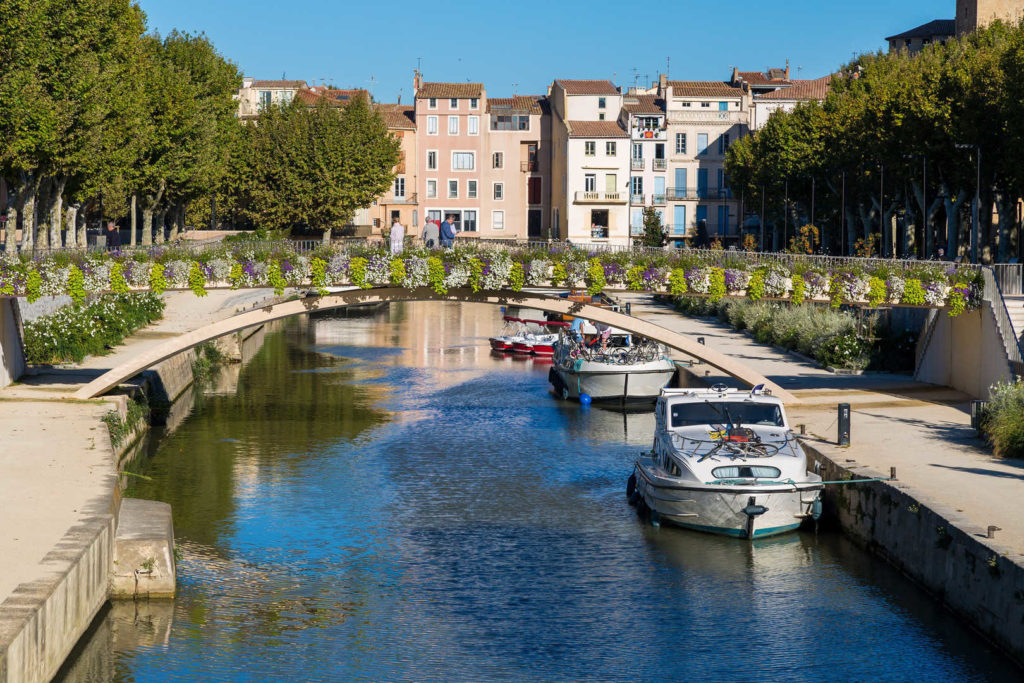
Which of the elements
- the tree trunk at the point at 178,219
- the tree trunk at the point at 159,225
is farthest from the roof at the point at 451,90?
the tree trunk at the point at 159,225

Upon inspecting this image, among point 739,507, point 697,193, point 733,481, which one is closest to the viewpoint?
point 733,481

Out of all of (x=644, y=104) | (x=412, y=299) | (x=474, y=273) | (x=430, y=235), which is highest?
(x=644, y=104)

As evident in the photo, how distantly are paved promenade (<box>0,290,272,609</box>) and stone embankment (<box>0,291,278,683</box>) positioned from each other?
22mm

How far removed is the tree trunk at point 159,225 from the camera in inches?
3226

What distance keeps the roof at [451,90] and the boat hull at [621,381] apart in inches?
2614

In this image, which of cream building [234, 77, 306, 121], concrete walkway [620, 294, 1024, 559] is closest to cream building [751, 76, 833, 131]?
cream building [234, 77, 306, 121]

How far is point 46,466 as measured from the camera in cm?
2894

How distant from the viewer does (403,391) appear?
53.8 m

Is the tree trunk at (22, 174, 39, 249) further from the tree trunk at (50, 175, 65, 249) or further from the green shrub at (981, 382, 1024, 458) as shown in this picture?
the green shrub at (981, 382, 1024, 458)

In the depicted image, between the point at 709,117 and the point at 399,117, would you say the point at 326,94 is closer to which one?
the point at 399,117

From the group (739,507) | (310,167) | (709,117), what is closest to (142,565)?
(739,507)

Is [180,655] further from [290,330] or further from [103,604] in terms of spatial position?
[290,330]

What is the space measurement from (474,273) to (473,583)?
523 inches

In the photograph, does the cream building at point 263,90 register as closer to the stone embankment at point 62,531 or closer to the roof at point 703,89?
the roof at point 703,89
